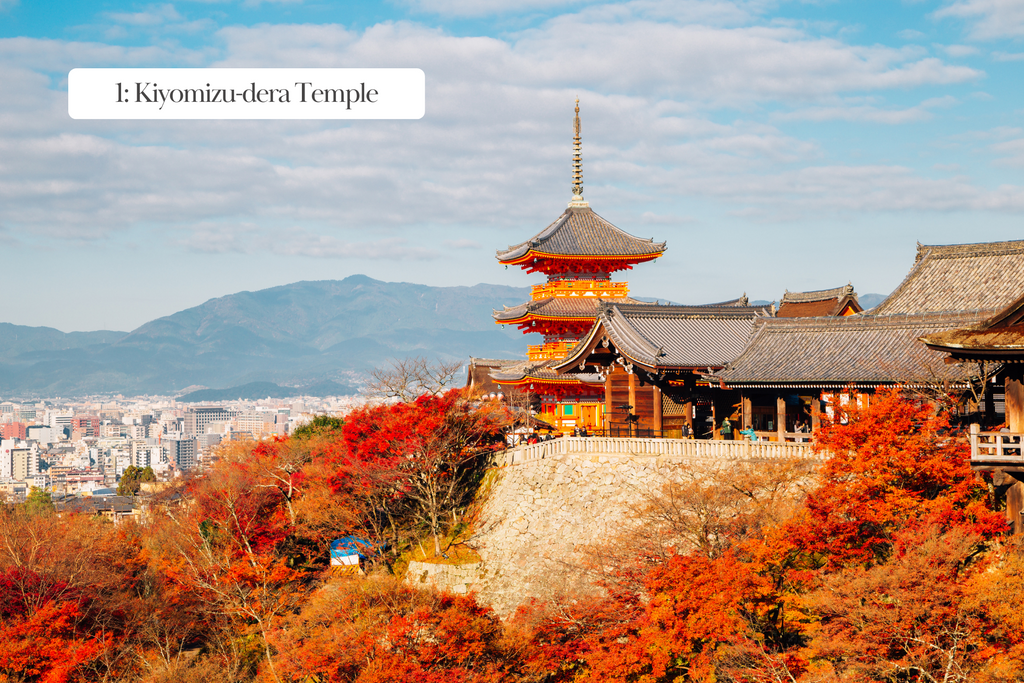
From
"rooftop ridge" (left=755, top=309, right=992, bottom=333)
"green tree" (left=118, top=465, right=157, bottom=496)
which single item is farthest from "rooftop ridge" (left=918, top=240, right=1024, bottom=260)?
"green tree" (left=118, top=465, right=157, bottom=496)

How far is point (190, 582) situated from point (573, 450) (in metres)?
16.8

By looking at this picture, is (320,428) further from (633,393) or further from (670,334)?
(670,334)

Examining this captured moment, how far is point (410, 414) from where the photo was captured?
32.0 metres

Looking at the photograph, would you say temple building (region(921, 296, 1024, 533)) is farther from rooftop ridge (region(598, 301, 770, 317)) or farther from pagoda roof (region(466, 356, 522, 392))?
pagoda roof (region(466, 356, 522, 392))

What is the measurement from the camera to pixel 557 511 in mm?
29875

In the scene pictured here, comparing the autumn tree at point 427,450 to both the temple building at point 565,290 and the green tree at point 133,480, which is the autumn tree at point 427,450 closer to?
the temple building at point 565,290

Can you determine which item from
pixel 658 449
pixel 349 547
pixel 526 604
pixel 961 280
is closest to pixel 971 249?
pixel 961 280

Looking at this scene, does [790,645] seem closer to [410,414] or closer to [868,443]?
[868,443]

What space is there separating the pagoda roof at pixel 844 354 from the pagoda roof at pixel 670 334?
2254 mm

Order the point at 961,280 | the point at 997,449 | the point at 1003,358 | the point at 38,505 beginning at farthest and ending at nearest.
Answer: the point at 38,505 < the point at 961,280 < the point at 1003,358 < the point at 997,449

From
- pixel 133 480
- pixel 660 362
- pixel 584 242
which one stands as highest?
pixel 584 242

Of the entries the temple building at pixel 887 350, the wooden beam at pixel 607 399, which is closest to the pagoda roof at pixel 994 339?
the temple building at pixel 887 350

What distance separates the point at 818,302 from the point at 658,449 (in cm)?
2154

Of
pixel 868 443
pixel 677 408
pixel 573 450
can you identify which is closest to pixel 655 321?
pixel 677 408
